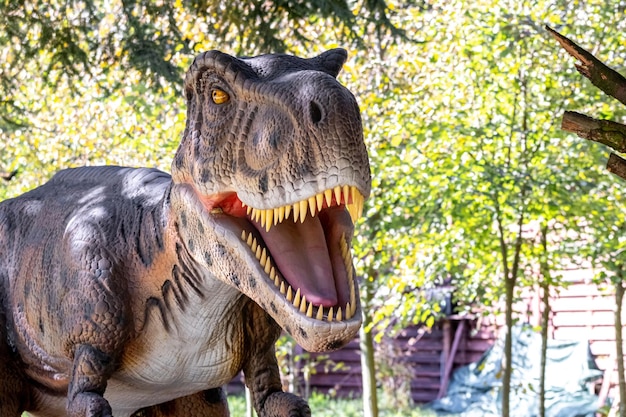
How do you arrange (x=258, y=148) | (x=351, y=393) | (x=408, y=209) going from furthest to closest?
(x=351, y=393) → (x=408, y=209) → (x=258, y=148)

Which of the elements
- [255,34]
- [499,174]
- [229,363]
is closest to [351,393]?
[499,174]

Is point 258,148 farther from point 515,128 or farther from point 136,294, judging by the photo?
point 515,128

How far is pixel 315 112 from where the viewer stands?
1926 millimetres

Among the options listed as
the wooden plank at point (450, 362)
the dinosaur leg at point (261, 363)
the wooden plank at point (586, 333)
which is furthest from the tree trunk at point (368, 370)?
the dinosaur leg at point (261, 363)

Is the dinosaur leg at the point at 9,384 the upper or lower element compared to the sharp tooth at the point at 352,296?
lower

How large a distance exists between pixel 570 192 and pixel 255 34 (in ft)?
11.3

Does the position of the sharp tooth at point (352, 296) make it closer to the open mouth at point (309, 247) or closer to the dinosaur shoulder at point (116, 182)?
Result: the open mouth at point (309, 247)

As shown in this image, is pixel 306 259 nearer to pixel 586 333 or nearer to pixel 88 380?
pixel 88 380

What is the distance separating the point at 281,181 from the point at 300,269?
228 mm

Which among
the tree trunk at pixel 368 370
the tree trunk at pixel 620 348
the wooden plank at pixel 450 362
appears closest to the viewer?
the tree trunk at pixel 620 348

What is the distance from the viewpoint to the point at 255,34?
5.23 meters

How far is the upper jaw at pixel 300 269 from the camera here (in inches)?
74.9

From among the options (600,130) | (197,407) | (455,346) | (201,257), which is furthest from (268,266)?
(455,346)

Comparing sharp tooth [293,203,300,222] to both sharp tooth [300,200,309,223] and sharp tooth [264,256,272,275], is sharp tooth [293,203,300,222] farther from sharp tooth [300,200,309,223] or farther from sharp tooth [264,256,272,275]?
sharp tooth [264,256,272,275]
